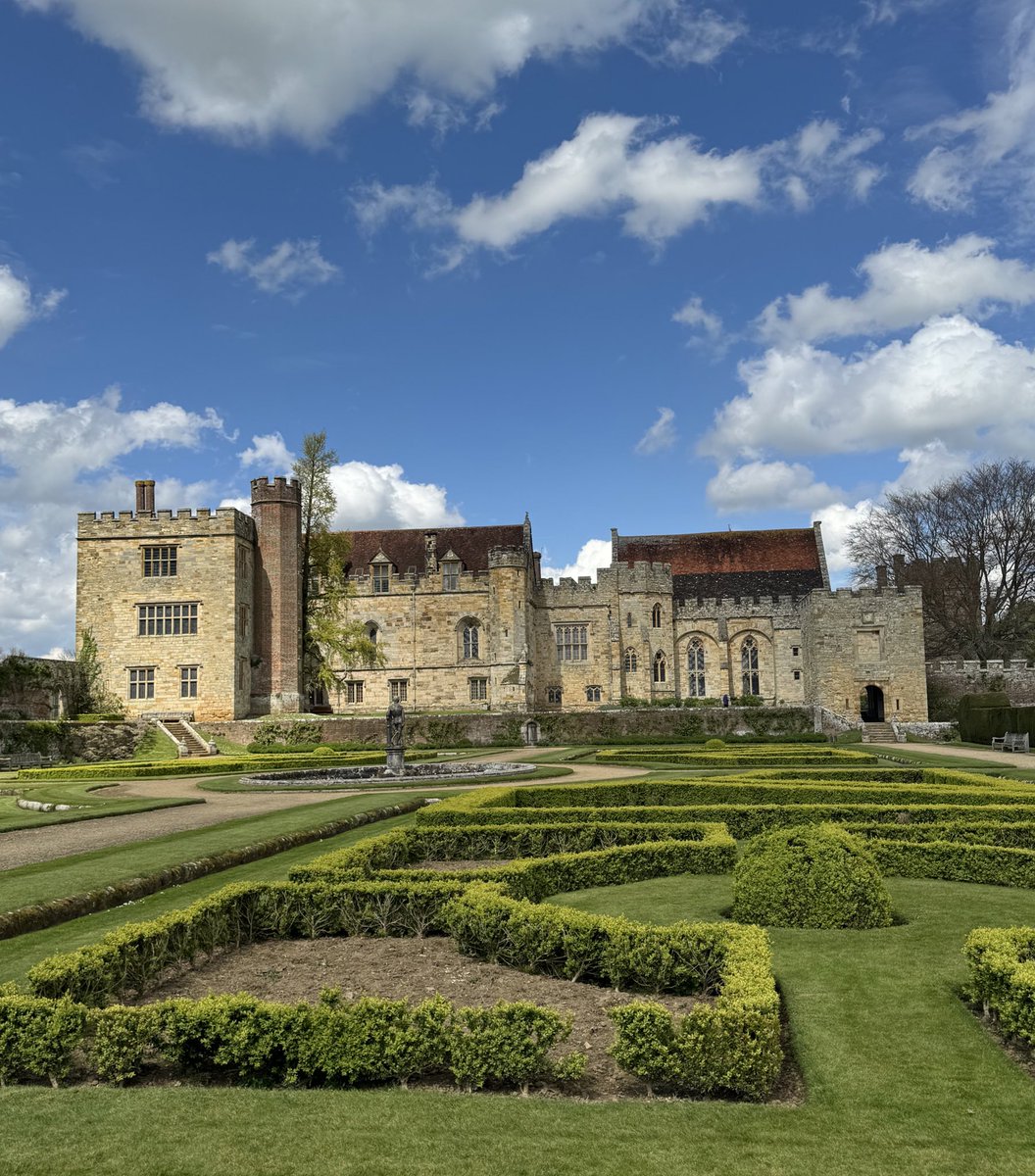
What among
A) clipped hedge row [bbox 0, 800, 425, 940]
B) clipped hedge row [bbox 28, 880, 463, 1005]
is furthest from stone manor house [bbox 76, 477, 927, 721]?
clipped hedge row [bbox 28, 880, 463, 1005]

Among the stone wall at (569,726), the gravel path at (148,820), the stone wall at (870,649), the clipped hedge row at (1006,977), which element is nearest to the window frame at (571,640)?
the stone wall at (569,726)

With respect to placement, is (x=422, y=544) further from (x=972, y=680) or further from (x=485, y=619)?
(x=972, y=680)

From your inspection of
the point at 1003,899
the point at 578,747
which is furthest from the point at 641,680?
the point at 1003,899

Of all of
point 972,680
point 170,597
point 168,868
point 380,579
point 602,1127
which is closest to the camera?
point 602,1127

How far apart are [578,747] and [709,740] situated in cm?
538

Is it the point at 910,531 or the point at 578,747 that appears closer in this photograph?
the point at 578,747

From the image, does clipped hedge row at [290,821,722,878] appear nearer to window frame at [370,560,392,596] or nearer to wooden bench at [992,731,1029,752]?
wooden bench at [992,731,1029,752]

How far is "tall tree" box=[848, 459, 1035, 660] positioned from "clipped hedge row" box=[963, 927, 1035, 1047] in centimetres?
5104

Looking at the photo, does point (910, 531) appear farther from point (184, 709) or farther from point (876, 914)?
point (876, 914)

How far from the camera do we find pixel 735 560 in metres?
61.6

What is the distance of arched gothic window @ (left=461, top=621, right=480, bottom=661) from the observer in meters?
54.3

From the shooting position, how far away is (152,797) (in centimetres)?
2189

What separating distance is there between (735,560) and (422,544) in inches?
760

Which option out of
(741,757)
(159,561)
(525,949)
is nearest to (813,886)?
(525,949)
